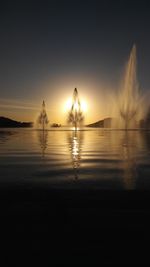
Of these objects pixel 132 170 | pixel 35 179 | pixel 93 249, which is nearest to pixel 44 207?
pixel 93 249

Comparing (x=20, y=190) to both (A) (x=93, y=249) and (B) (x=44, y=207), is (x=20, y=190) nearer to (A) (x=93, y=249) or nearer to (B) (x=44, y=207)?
(B) (x=44, y=207)

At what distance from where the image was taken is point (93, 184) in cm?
901

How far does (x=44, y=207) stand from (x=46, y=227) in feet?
4.09

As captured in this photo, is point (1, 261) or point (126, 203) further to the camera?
point (126, 203)

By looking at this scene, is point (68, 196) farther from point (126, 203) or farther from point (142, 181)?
point (142, 181)

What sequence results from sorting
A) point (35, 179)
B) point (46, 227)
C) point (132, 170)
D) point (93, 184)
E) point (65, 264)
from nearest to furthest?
1. point (65, 264)
2. point (46, 227)
3. point (93, 184)
4. point (35, 179)
5. point (132, 170)

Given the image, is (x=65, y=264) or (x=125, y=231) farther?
(x=125, y=231)

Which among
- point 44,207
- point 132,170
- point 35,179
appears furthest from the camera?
point 132,170

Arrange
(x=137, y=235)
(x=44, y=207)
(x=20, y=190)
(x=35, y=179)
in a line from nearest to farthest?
(x=137, y=235)
(x=44, y=207)
(x=20, y=190)
(x=35, y=179)

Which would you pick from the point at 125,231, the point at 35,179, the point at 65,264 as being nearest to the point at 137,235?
the point at 125,231

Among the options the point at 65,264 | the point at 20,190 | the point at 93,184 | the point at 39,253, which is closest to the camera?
the point at 65,264

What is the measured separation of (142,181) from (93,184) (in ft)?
5.63

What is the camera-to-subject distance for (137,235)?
185 inches

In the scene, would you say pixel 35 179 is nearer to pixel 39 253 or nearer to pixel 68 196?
pixel 68 196
